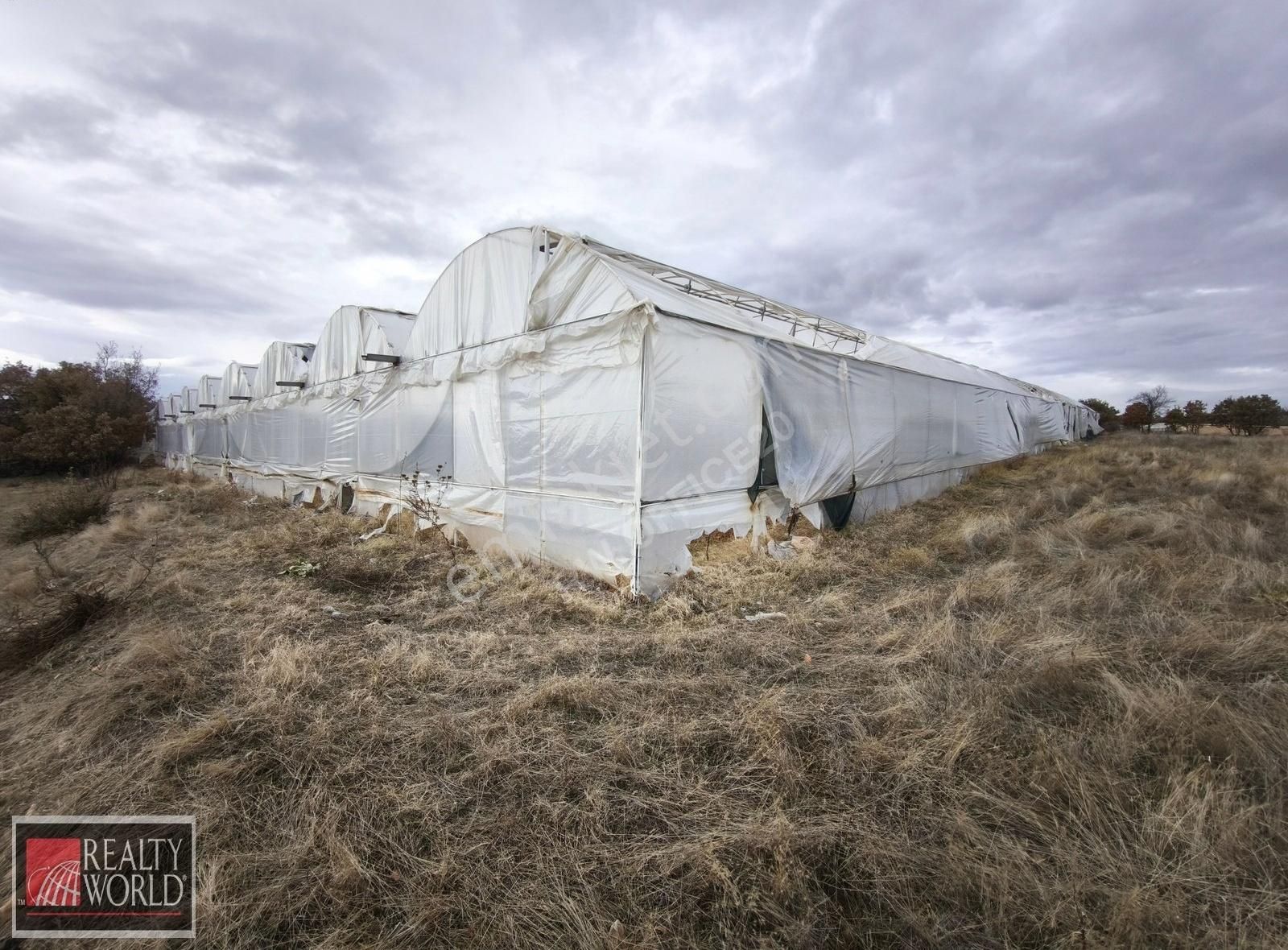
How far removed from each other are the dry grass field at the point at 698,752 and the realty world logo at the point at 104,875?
0.08m

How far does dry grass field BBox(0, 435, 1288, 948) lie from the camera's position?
1.62m

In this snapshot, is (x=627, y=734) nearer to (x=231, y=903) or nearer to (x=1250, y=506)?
(x=231, y=903)

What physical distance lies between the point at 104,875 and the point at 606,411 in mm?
4070

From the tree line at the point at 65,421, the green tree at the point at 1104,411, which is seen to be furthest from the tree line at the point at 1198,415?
the tree line at the point at 65,421

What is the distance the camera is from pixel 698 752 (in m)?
2.44

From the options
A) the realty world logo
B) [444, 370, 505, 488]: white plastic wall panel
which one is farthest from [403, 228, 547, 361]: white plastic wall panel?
the realty world logo

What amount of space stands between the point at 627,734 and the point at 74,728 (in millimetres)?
2765

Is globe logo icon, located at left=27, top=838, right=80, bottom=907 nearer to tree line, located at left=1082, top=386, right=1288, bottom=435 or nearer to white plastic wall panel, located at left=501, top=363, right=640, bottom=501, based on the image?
white plastic wall panel, located at left=501, top=363, right=640, bottom=501

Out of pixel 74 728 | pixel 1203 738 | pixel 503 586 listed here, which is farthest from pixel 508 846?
pixel 503 586

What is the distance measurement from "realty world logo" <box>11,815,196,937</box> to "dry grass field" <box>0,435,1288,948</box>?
0.08 metres

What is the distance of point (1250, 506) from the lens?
7457 millimetres

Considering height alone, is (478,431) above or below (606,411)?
below

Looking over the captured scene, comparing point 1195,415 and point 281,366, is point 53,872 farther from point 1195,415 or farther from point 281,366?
point 1195,415

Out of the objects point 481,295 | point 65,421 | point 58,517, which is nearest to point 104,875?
point 481,295
